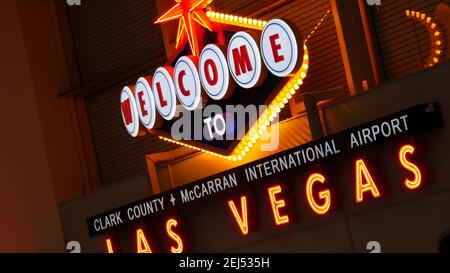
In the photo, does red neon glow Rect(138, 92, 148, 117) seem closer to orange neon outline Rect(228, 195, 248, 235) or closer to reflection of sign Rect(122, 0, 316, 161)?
reflection of sign Rect(122, 0, 316, 161)

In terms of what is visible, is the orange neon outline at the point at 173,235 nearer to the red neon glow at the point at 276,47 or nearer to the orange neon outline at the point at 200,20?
the orange neon outline at the point at 200,20

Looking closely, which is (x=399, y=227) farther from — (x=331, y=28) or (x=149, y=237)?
(x=149, y=237)

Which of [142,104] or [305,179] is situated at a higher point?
[142,104]

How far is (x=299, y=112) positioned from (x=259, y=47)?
1.03 metres

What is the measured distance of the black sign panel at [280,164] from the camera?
10469 mm

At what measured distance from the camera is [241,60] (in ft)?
39.8

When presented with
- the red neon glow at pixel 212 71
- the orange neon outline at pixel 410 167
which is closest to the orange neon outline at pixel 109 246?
the red neon glow at pixel 212 71

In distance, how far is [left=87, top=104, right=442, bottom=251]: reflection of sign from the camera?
10.6 metres

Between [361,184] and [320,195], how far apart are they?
0.59m

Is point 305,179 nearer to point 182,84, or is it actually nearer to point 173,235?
point 182,84

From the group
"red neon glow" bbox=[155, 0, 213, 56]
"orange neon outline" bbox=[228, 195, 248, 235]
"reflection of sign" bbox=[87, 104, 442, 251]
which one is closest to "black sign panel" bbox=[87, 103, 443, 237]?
"reflection of sign" bbox=[87, 104, 442, 251]

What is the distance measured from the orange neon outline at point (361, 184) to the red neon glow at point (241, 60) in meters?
1.84

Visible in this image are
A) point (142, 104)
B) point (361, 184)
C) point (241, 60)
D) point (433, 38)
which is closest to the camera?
point (361, 184)

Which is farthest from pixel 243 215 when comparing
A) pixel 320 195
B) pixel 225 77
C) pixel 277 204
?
pixel 225 77
